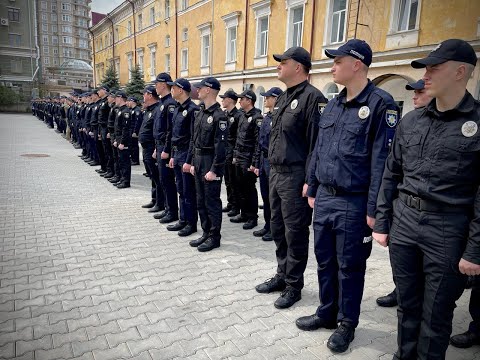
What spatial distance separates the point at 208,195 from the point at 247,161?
1.49 m

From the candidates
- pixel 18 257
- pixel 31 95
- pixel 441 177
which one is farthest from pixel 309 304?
pixel 31 95

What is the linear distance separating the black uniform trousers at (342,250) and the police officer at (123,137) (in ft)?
20.1

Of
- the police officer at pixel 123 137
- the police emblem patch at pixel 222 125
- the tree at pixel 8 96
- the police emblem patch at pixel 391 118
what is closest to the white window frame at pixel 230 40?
the police officer at pixel 123 137

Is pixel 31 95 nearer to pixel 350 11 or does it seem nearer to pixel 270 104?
pixel 350 11

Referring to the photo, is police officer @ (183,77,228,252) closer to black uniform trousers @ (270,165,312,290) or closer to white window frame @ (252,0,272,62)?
black uniform trousers @ (270,165,312,290)

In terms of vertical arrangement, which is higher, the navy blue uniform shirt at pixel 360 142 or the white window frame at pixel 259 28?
the white window frame at pixel 259 28

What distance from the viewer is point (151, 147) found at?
661 cm

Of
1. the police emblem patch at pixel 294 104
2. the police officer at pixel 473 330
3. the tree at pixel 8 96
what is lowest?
the police officer at pixel 473 330

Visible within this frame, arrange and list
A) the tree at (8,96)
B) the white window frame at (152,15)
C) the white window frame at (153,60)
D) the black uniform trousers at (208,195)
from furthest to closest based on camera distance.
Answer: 1. the tree at (8,96)
2. the white window frame at (153,60)
3. the white window frame at (152,15)
4. the black uniform trousers at (208,195)

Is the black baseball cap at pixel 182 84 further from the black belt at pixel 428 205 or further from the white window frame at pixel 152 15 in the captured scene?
the white window frame at pixel 152 15

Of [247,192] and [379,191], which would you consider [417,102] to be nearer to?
[379,191]

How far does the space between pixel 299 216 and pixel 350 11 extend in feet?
37.5

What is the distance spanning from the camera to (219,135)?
4.50 m

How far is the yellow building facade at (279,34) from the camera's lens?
32.7 ft
